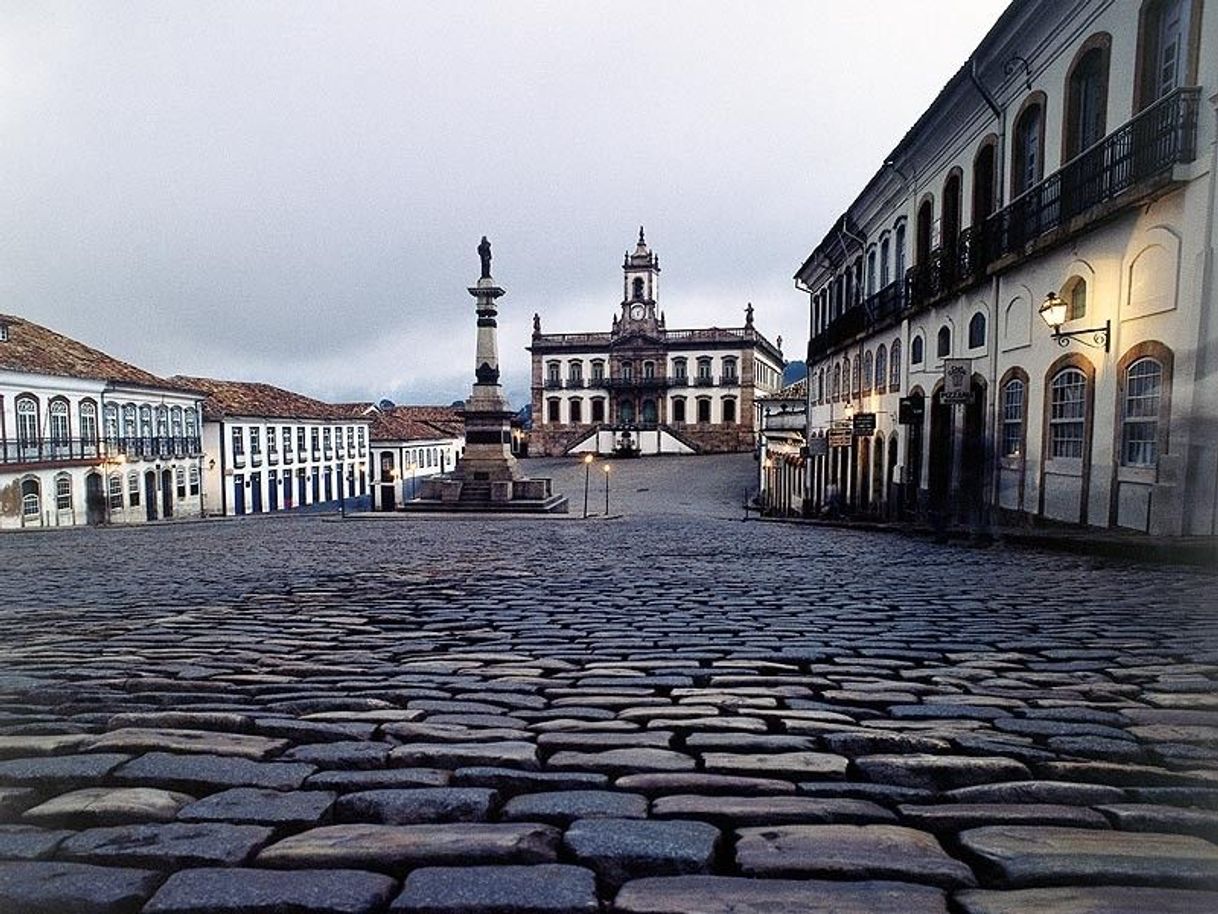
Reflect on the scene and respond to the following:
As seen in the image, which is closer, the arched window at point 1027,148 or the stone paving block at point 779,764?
the stone paving block at point 779,764

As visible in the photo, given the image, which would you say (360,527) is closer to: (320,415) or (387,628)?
(387,628)

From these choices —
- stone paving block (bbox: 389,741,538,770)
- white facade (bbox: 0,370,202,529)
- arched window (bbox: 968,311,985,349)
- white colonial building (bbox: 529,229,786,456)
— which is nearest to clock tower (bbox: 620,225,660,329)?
white colonial building (bbox: 529,229,786,456)

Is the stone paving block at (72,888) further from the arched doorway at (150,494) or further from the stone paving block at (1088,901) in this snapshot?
the arched doorway at (150,494)

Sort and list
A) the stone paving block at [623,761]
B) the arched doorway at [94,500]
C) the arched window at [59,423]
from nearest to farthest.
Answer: the stone paving block at [623,761]
the arched window at [59,423]
the arched doorway at [94,500]

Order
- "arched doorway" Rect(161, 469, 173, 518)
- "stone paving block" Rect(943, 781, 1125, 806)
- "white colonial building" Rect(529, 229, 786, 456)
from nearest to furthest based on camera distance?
"stone paving block" Rect(943, 781, 1125, 806) < "arched doorway" Rect(161, 469, 173, 518) < "white colonial building" Rect(529, 229, 786, 456)

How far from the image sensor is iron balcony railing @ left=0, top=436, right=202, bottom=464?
24.6 metres

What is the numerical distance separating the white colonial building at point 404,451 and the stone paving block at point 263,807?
46.5 m

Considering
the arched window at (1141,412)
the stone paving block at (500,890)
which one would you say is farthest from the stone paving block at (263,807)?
the arched window at (1141,412)

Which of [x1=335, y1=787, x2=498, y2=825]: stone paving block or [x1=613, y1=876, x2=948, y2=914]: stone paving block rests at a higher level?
[x1=613, y1=876, x2=948, y2=914]: stone paving block

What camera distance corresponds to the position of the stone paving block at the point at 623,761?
7.59ft

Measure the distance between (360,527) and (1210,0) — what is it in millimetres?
16010

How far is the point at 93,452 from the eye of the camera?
2889 centimetres

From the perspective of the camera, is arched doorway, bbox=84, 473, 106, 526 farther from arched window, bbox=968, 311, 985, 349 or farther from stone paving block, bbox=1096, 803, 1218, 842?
stone paving block, bbox=1096, 803, 1218, 842

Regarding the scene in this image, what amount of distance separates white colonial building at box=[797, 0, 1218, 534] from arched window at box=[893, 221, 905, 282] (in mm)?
146
